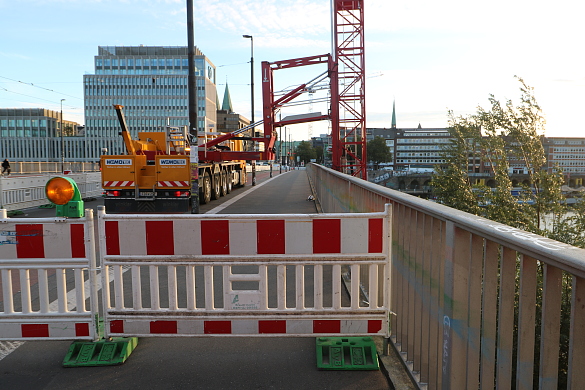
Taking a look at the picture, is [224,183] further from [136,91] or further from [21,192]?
[136,91]

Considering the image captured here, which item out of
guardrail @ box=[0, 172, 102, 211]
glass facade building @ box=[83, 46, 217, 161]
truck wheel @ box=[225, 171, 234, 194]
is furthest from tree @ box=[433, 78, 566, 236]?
glass facade building @ box=[83, 46, 217, 161]

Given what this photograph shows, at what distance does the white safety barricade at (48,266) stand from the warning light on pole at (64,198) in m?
0.06

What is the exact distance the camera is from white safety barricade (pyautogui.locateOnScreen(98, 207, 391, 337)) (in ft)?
Result: 11.7

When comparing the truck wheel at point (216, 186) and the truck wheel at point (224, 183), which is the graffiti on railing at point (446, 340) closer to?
the truck wheel at point (216, 186)

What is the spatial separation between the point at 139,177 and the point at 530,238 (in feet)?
43.0

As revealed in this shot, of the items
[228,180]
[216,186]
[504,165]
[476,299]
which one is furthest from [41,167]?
[476,299]

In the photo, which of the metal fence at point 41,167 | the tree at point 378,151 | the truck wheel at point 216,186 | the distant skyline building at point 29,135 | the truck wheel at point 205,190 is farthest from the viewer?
the tree at point 378,151

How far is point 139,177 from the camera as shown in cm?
1380

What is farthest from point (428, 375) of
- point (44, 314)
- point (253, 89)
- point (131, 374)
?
point (253, 89)

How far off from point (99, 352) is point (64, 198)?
48.9 inches

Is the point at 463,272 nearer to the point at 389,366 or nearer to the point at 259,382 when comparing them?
the point at 389,366

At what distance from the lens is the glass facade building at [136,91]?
4884 inches

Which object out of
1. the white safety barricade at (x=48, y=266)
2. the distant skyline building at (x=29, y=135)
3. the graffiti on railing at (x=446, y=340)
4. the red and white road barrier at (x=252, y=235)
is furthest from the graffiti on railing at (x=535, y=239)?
the distant skyline building at (x=29, y=135)

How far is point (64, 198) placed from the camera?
3611 mm
